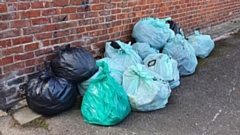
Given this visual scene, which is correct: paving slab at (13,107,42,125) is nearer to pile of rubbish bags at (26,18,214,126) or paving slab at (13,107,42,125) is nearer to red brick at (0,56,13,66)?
pile of rubbish bags at (26,18,214,126)

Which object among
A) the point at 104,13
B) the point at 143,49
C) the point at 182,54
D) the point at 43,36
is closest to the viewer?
the point at 43,36

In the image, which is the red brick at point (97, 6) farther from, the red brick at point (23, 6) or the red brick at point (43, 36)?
the red brick at point (23, 6)

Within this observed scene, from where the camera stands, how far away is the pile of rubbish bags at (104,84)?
8.13 feet

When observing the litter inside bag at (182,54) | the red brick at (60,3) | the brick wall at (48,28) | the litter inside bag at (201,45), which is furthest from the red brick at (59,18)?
the litter inside bag at (201,45)

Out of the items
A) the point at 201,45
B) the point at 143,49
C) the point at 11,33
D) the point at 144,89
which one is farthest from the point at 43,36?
the point at 201,45

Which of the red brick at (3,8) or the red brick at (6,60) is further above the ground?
the red brick at (3,8)

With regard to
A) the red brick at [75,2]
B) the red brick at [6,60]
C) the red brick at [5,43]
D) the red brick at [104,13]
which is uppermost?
the red brick at [75,2]

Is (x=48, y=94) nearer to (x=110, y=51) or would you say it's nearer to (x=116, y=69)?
(x=116, y=69)

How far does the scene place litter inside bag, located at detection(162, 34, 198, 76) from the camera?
12.0 ft

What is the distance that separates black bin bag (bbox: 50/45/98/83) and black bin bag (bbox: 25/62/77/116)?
111mm

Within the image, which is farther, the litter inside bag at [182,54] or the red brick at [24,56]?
the litter inside bag at [182,54]

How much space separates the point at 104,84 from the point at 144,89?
1.46 ft

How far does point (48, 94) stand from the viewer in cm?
247

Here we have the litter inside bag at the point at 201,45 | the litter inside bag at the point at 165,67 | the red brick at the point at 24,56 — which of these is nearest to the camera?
the red brick at the point at 24,56
